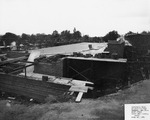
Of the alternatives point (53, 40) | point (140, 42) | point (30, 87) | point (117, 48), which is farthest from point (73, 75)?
point (53, 40)

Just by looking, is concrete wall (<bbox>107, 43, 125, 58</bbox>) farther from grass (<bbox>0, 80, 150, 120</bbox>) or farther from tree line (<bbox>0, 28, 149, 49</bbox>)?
tree line (<bbox>0, 28, 149, 49</bbox>)

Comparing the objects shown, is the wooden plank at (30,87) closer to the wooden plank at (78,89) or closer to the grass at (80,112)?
the wooden plank at (78,89)

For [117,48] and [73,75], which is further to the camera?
[117,48]

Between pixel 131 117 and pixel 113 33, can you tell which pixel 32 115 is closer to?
pixel 131 117

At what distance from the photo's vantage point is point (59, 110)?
6.41 m

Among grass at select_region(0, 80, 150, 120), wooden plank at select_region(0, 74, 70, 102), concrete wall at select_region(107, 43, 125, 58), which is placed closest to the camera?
grass at select_region(0, 80, 150, 120)

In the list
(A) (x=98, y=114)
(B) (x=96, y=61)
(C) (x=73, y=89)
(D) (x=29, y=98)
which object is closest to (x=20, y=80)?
(D) (x=29, y=98)

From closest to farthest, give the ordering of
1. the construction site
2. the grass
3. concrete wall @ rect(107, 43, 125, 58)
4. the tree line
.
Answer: the grass → the construction site → concrete wall @ rect(107, 43, 125, 58) → the tree line

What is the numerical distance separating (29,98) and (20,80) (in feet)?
5.86

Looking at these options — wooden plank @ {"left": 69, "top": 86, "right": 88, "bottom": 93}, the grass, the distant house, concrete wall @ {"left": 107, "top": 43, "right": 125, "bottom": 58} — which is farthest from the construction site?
the distant house

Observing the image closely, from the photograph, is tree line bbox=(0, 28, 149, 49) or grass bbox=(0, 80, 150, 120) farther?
tree line bbox=(0, 28, 149, 49)

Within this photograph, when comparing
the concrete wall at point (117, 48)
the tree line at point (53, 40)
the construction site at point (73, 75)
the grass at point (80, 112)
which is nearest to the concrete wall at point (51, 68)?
the construction site at point (73, 75)

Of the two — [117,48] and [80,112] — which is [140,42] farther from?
[80,112]

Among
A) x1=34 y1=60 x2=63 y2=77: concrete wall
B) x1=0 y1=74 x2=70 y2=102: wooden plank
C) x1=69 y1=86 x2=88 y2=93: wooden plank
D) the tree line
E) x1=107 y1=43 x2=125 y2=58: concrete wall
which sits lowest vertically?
x1=0 y1=74 x2=70 y2=102: wooden plank
